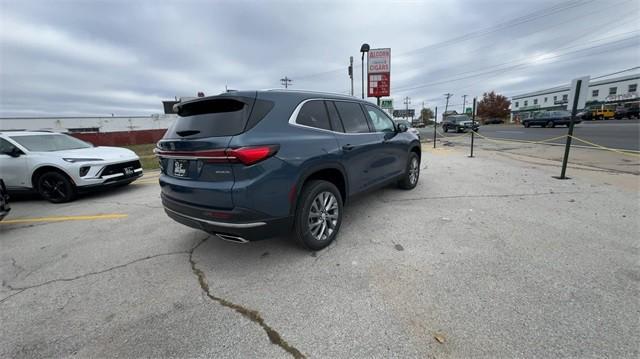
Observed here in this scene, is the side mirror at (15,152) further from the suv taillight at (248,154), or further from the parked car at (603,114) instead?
the parked car at (603,114)

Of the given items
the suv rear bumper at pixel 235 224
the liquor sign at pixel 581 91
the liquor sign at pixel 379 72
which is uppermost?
the liquor sign at pixel 379 72

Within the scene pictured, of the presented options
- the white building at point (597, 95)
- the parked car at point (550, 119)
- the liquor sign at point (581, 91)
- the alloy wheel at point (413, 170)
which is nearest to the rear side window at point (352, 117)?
the alloy wheel at point (413, 170)

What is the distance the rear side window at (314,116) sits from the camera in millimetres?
2770

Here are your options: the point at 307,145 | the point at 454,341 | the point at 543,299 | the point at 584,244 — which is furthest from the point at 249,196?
the point at 584,244

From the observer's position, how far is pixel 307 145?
2648mm

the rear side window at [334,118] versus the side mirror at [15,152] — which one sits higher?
the rear side window at [334,118]

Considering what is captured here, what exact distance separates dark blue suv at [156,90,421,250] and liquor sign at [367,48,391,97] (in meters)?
16.6

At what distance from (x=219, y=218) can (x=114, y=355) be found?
1.12m

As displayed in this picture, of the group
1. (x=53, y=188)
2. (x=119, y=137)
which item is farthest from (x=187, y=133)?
(x=119, y=137)

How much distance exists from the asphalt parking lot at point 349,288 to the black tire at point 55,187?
1.34 m

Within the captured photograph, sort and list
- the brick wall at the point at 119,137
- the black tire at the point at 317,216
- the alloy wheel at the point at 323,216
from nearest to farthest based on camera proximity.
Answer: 1. the black tire at the point at 317,216
2. the alloy wheel at the point at 323,216
3. the brick wall at the point at 119,137

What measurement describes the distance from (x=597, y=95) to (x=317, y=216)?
80.0m

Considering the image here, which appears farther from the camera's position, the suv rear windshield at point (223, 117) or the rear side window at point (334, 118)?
the rear side window at point (334, 118)

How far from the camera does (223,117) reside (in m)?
2.45
